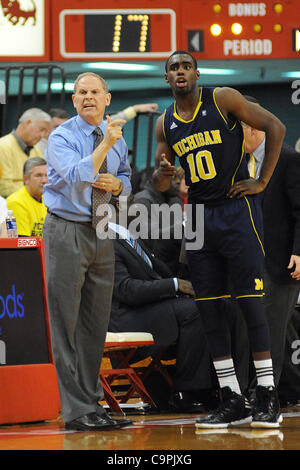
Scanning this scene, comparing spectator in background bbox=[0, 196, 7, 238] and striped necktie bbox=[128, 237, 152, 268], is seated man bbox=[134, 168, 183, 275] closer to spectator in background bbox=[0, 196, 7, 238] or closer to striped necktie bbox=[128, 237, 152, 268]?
striped necktie bbox=[128, 237, 152, 268]

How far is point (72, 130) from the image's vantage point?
480 centimetres

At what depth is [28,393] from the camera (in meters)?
5.21

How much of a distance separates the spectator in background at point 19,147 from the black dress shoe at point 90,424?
4.06 metres

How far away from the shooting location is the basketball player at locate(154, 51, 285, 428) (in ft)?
15.0

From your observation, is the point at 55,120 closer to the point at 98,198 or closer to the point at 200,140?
the point at 98,198

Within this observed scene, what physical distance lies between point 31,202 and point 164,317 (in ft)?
6.43

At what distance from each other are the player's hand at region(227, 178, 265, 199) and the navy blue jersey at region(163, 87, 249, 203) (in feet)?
0.13

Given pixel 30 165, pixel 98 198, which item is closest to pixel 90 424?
pixel 98 198

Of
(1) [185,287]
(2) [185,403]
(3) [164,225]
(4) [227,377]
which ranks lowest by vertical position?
(2) [185,403]

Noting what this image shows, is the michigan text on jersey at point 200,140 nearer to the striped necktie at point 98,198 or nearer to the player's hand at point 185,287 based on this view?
the striped necktie at point 98,198

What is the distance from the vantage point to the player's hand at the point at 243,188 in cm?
459

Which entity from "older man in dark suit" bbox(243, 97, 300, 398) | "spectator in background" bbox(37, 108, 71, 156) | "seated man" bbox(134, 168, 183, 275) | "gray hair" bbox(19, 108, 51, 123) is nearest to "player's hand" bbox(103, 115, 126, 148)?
"older man in dark suit" bbox(243, 97, 300, 398)

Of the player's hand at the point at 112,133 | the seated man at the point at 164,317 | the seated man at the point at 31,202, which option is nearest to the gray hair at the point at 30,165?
the seated man at the point at 31,202
